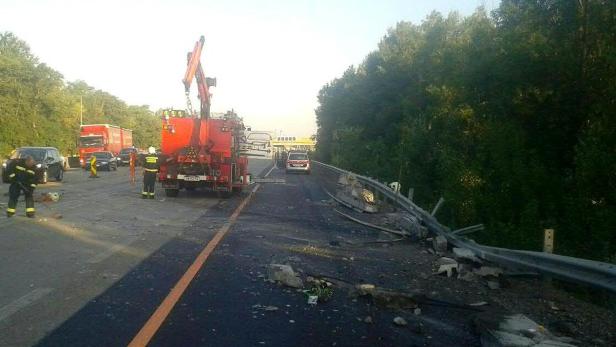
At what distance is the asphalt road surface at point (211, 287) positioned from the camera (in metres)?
5.16

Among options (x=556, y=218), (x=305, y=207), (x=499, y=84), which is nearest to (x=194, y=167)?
(x=305, y=207)

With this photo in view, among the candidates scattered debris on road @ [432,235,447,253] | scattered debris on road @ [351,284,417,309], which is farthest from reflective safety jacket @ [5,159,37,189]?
scattered debris on road @ [351,284,417,309]

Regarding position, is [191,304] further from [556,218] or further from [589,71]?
[589,71]

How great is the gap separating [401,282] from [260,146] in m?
17.7

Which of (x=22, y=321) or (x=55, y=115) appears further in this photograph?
(x=55, y=115)

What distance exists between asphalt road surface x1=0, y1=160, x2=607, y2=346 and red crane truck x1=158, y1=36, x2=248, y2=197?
6133 millimetres

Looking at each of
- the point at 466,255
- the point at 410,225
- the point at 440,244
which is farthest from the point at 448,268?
the point at 410,225

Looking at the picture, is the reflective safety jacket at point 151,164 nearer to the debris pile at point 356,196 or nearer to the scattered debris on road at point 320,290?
the debris pile at point 356,196

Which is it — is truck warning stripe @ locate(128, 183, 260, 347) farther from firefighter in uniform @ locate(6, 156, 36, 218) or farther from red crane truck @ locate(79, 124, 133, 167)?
red crane truck @ locate(79, 124, 133, 167)

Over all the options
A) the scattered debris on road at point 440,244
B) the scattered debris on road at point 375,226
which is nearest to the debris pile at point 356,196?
the scattered debris on road at point 375,226

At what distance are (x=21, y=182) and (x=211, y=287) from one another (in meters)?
8.57

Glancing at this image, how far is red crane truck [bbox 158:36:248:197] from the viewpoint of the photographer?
19.3 meters

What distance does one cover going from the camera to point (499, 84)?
16.9 metres

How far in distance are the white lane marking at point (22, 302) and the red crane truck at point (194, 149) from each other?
12843 mm
